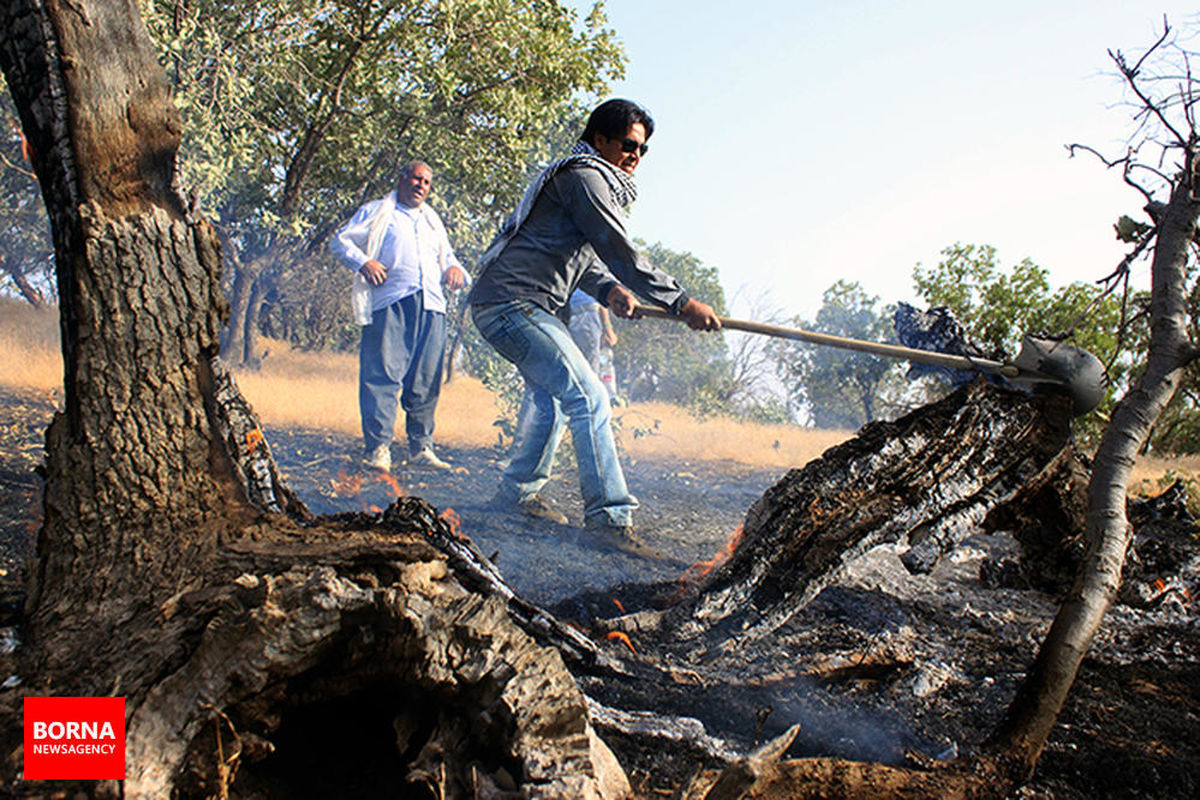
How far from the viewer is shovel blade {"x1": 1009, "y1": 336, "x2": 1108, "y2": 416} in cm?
263

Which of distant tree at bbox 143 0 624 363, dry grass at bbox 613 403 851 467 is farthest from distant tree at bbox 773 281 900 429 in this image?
distant tree at bbox 143 0 624 363

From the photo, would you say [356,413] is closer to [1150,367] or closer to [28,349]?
[28,349]

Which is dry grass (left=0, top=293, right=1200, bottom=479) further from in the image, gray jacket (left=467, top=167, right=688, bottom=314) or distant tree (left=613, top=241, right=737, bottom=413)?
distant tree (left=613, top=241, right=737, bottom=413)

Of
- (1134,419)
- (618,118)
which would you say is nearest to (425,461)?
(618,118)

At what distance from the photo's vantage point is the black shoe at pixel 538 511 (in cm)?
466

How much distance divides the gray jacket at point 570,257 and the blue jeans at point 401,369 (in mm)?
2488

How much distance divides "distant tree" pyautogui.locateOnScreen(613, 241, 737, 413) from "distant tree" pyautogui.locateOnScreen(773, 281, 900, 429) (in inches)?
158

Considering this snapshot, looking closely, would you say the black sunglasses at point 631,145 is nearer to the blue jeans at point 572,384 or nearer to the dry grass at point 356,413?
the blue jeans at point 572,384

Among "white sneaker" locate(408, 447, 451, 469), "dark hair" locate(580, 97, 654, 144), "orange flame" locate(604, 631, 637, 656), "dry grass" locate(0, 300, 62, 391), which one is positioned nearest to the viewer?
"orange flame" locate(604, 631, 637, 656)

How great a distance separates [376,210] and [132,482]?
4.97 metres

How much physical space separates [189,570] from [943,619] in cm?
295

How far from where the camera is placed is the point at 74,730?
133 centimetres

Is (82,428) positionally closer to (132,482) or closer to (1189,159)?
(132,482)

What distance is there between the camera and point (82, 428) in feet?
5.89
